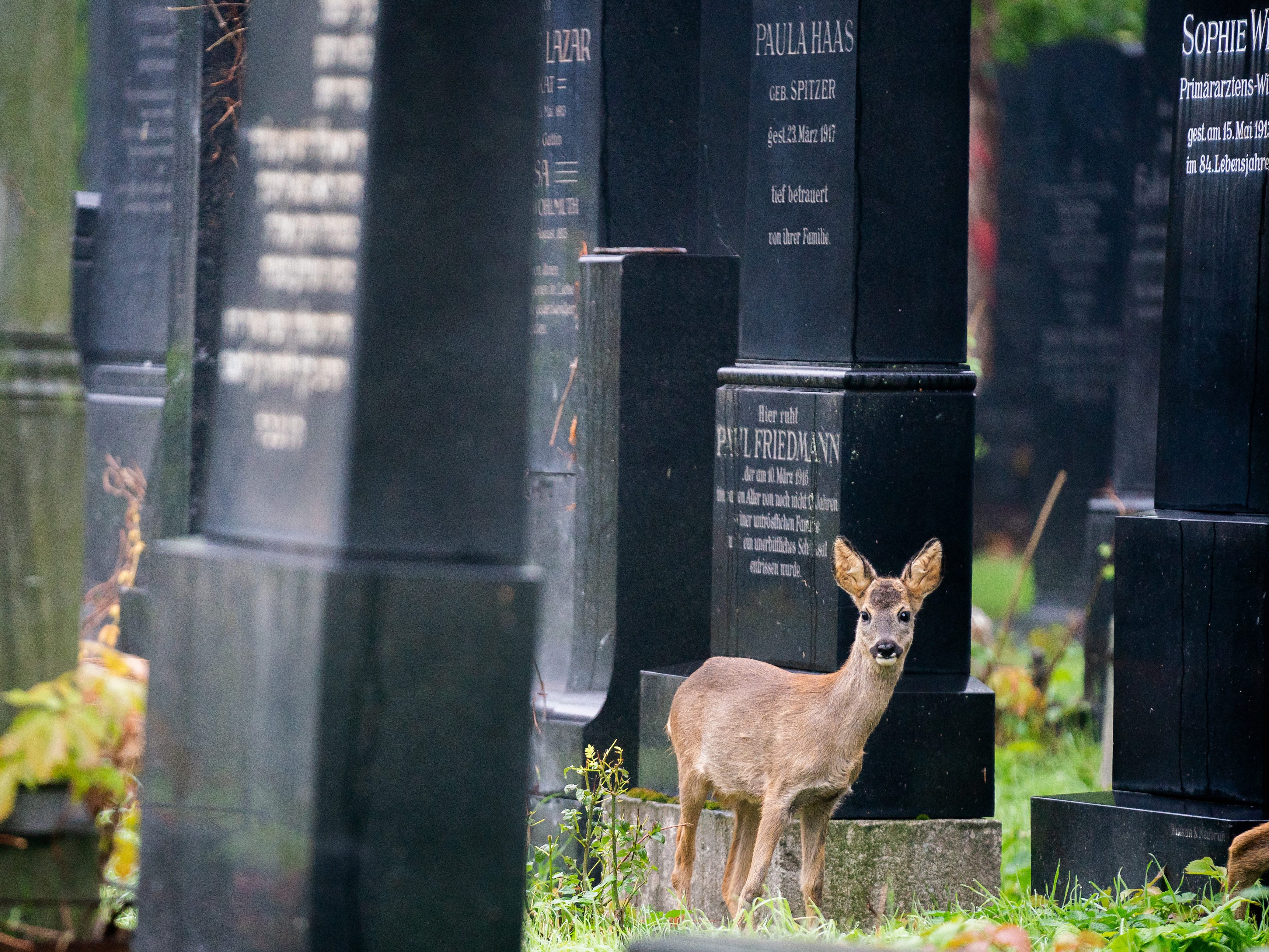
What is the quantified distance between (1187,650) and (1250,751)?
413 mm

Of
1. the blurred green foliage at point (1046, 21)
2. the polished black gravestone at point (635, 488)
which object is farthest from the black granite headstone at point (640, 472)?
the blurred green foliage at point (1046, 21)

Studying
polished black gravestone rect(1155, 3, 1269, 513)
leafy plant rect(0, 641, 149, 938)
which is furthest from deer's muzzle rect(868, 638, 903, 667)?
leafy plant rect(0, 641, 149, 938)

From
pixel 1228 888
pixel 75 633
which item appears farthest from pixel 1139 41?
pixel 75 633

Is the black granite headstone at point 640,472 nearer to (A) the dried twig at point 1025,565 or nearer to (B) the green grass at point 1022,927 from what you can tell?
(B) the green grass at point 1022,927

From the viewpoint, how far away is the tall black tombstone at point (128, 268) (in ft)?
32.6

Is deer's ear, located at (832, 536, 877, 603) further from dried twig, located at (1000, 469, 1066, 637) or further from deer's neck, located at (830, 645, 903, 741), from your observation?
dried twig, located at (1000, 469, 1066, 637)

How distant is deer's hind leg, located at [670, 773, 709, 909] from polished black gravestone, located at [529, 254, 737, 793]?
1.08 m

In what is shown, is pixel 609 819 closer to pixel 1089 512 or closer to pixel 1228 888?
pixel 1228 888

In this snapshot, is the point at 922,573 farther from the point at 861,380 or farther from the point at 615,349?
the point at 615,349

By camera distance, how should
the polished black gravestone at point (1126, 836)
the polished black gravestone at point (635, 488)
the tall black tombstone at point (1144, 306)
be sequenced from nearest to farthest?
the polished black gravestone at point (1126, 836)
the polished black gravestone at point (635, 488)
the tall black tombstone at point (1144, 306)

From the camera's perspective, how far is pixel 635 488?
26.0 feet

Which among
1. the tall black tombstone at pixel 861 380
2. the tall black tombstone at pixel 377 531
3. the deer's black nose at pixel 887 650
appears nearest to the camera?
the tall black tombstone at pixel 377 531

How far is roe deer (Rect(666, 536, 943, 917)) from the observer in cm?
612

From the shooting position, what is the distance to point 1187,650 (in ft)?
22.9
